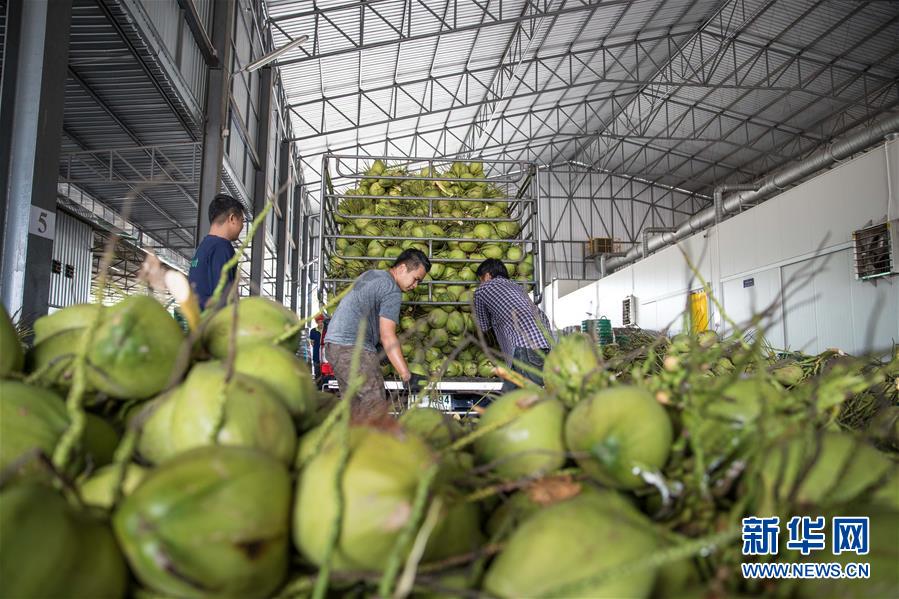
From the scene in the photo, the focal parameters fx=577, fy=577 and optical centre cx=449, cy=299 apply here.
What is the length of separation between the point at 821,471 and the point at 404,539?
0.54 metres

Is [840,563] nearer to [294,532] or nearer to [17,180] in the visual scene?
[294,532]

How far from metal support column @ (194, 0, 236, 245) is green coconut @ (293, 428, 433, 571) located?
6799 millimetres

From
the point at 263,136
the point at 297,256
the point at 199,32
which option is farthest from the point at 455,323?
the point at 297,256

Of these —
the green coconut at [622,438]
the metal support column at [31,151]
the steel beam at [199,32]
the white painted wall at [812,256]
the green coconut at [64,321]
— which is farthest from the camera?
the steel beam at [199,32]

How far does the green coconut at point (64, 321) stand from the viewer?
100cm

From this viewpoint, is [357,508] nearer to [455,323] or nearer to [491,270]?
[491,270]

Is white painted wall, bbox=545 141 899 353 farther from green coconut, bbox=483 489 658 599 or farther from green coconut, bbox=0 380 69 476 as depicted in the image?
green coconut, bbox=0 380 69 476

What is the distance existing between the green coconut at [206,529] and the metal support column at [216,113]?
6778 millimetres

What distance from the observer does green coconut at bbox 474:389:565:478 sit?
85cm

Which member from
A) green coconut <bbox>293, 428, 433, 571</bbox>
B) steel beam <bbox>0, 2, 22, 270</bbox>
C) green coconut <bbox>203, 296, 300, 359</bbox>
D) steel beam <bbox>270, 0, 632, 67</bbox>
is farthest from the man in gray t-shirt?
steel beam <bbox>270, 0, 632, 67</bbox>

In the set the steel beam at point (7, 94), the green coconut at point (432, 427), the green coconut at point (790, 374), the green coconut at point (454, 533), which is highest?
the steel beam at point (7, 94)

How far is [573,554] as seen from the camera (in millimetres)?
612

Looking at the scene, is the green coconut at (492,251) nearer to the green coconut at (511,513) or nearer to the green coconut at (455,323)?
the green coconut at (455,323)

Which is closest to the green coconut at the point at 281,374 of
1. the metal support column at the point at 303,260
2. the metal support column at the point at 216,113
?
the metal support column at the point at 216,113
